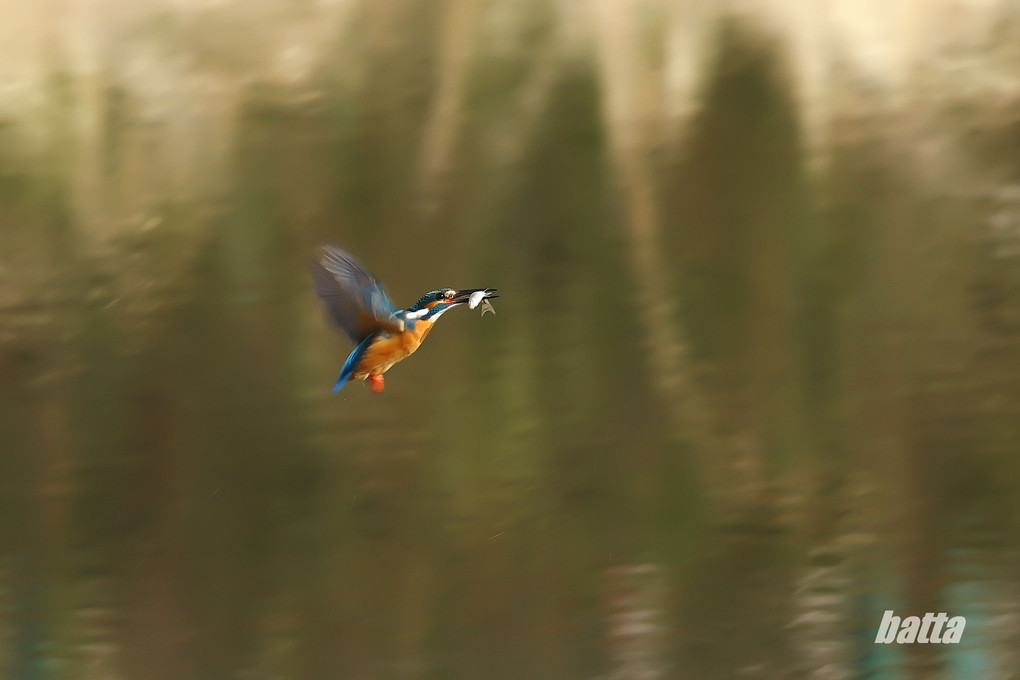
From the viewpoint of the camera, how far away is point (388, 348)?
161 cm

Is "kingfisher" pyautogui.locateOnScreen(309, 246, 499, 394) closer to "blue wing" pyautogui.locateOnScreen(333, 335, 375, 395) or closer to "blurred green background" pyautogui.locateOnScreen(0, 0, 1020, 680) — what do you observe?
"blue wing" pyautogui.locateOnScreen(333, 335, 375, 395)

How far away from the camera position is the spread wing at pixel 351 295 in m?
1.53

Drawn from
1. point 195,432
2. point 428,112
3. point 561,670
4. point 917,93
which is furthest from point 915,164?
point 195,432

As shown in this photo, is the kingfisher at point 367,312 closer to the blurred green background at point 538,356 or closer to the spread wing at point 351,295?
the spread wing at point 351,295

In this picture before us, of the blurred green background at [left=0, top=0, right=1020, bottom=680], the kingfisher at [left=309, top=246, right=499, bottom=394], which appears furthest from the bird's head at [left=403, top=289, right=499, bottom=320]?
the blurred green background at [left=0, top=0, right=1020, bottom=680]

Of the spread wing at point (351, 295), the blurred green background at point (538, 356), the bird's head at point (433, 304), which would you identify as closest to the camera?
the spread wing at point (351, 295)

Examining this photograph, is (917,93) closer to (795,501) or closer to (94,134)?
(795,501)

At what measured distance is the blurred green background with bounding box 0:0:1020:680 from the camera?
1.99 meters

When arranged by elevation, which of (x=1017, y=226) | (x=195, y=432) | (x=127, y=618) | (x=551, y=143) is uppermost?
(x=551, y=143)

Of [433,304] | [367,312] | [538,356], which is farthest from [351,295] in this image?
[538,356]

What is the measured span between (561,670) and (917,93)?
111 cm

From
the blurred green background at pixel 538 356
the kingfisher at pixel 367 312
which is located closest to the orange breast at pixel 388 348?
the kingfisher at pixel 367 312

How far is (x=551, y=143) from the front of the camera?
6.64ft

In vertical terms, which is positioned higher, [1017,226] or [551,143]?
[551,143]
